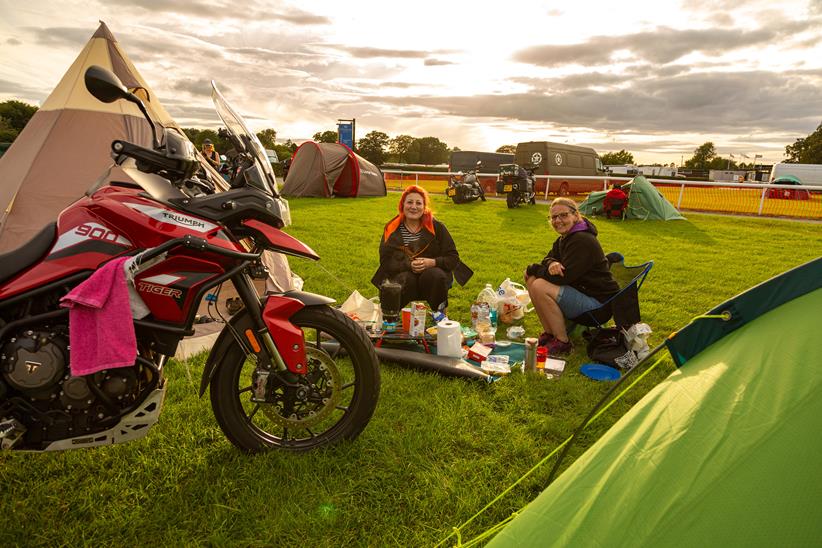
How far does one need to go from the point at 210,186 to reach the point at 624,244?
8406 millimetres

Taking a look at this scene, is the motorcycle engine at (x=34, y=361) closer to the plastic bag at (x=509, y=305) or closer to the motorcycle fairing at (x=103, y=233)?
the motorcycle fairing at (x=103, y=233)

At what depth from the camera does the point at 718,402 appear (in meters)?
1.53

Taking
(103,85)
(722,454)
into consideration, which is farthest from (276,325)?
(722,454)

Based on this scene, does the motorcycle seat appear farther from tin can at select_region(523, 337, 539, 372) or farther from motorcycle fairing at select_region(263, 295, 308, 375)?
tin can at select_region(523, 337, 539, 372)

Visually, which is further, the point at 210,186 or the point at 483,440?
the point at 483,440

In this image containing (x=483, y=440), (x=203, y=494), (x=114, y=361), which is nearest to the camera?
(x=114, y=361)

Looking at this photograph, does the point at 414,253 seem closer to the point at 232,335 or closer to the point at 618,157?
the point at 232,335

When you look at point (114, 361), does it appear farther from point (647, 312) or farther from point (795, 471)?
point (647, 312)

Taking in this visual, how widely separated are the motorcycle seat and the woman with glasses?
342cm

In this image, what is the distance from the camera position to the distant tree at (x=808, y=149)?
1962 inches

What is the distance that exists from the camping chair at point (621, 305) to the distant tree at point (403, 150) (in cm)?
7324

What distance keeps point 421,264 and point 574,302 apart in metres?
1.41

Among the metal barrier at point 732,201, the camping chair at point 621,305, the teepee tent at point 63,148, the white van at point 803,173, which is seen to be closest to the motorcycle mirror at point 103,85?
the teepee tent at point 63,148

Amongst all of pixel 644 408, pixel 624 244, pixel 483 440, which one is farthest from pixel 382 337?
pixel 624 244
